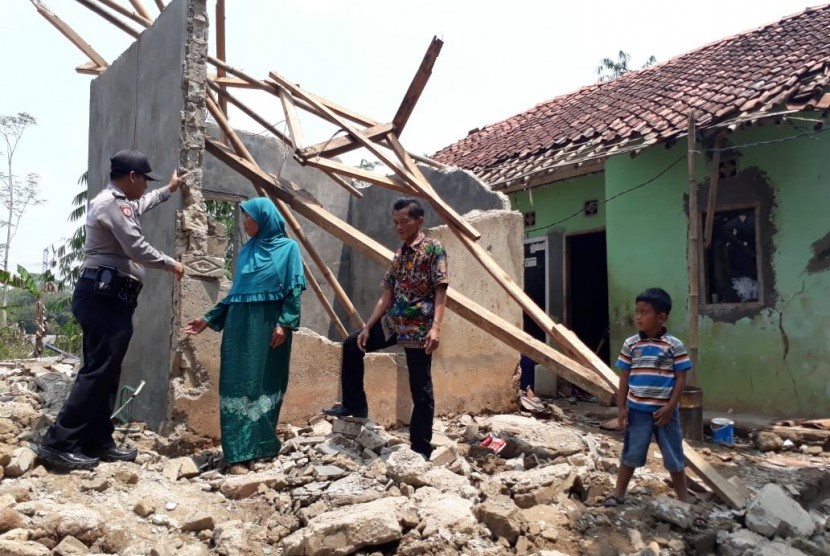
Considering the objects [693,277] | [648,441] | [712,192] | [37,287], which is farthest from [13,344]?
[648,441]

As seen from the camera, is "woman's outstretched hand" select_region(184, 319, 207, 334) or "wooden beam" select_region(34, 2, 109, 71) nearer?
"woman's outstretched hand" select_region(184, 319, 207, 334)

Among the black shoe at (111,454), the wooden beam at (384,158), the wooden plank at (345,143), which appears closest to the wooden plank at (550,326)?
the wooden beam at (384,158)

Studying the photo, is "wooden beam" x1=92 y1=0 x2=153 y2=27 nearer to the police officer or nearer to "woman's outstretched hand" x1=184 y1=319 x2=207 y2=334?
the police officer

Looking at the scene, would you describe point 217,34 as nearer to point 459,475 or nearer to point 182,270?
point 182,270

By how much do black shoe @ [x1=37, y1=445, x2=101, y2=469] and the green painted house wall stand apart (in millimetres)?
5896

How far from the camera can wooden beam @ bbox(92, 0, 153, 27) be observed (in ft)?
16.2

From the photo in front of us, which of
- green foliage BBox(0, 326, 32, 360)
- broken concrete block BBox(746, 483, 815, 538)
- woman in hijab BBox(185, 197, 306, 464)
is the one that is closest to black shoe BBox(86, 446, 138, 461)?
woman in hijab BBox(185, 197, 306, 464)

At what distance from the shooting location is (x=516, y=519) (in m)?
2.82

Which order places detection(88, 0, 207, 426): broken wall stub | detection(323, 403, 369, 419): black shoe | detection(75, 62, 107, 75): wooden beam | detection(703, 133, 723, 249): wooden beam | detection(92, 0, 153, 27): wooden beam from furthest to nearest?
detection(703, 133, 723, 249): wooden beam
detection(75, 62, 107, 75): wooden beam
detection(92, 0, 153, 27): wooden beam
detection(88, 0, 207, 426): broken wall stub
detection(323, 403, 369, 419): black shoe

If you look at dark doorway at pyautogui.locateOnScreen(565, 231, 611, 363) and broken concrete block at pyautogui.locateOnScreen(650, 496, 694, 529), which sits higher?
dark doorway at pyautogui.locateOnScreen(565, 231, 611, 363)

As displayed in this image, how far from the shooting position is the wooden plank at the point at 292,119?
451cm

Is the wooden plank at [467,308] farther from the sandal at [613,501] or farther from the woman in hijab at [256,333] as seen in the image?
the woman in hijab at [256,333]

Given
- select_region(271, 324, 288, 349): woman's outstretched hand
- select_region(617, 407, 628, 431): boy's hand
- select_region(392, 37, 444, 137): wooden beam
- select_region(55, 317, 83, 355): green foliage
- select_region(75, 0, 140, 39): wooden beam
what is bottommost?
select_region(617, 407, 628, 431): boy's hand

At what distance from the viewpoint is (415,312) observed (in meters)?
3.58
